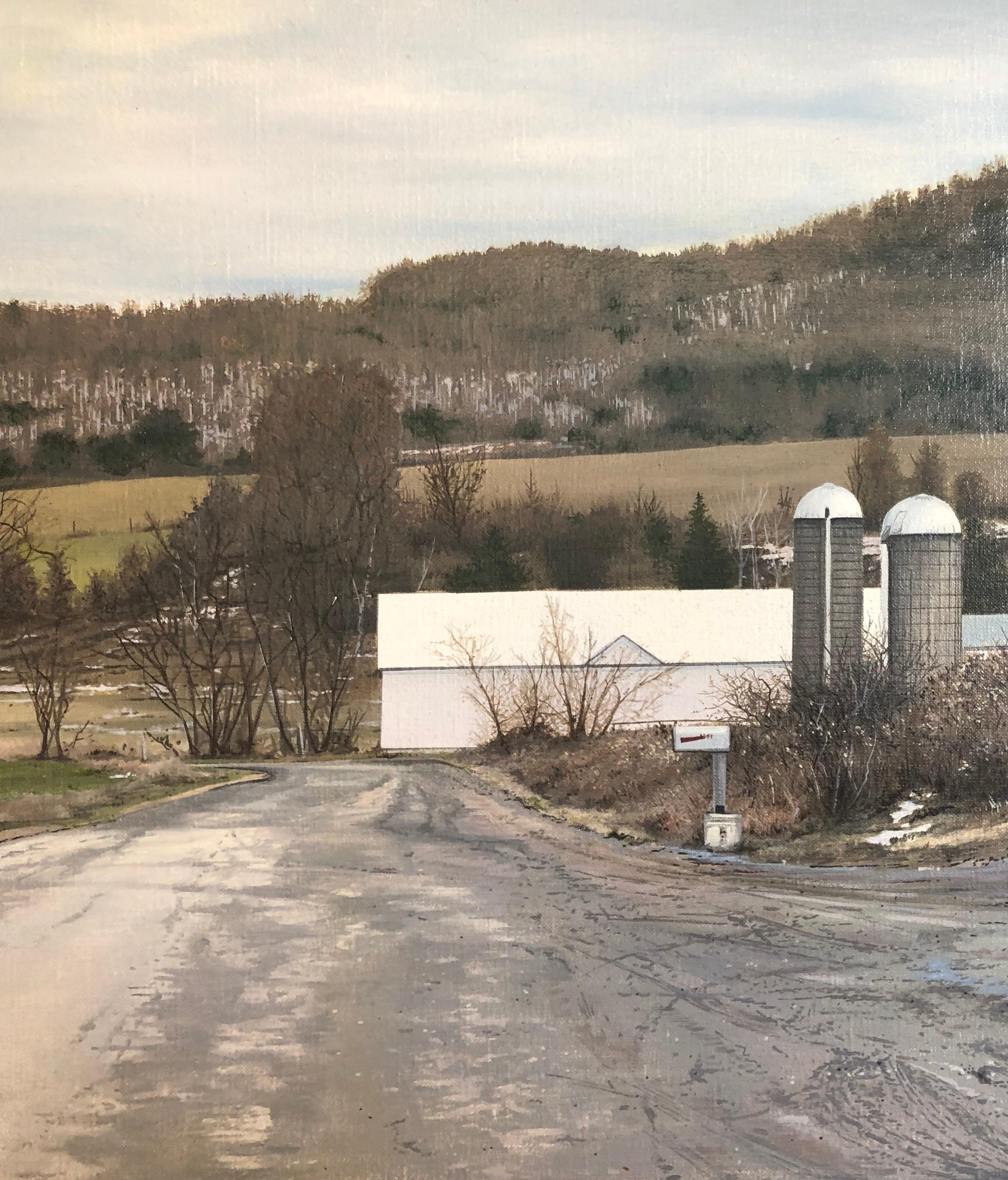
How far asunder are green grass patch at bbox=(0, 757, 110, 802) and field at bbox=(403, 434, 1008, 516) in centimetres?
1087

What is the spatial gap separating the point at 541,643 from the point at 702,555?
7.33 meters

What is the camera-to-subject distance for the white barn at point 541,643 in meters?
26.6

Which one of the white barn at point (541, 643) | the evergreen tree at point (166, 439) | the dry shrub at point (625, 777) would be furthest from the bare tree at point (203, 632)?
the dry shrub at point (625, 777)

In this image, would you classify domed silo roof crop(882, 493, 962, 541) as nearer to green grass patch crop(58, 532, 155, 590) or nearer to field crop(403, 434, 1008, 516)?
field crop(403, 434, 1008, 516)

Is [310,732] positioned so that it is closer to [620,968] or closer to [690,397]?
[690,397]

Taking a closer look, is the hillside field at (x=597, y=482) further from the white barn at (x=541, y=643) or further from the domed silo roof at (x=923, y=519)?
the white barn at (x=541, y=643)

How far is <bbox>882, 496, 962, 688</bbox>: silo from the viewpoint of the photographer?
18109 millimetres

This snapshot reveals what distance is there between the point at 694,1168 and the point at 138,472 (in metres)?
23.4

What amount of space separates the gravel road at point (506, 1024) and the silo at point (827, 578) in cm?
771

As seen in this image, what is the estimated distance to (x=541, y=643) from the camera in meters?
26.3

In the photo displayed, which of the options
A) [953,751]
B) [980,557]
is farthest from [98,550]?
[953,751]

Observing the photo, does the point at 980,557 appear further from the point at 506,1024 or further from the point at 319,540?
the point at 506,1024

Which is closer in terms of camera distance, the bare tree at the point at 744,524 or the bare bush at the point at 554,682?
the bare bush at the point at 554,682

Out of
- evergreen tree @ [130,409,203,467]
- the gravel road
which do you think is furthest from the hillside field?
the gravel road
